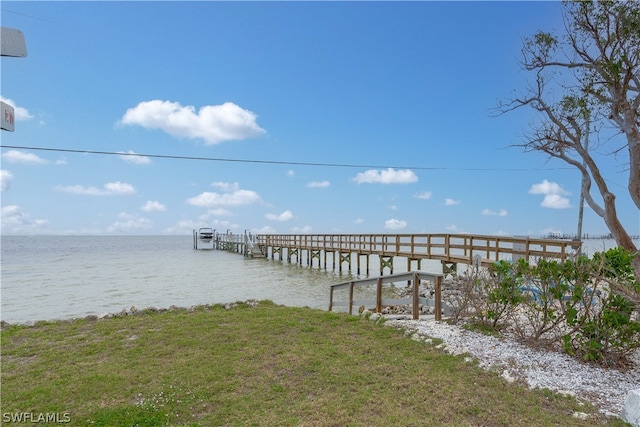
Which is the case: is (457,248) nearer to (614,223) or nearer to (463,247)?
(463,247)

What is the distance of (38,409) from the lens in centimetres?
364

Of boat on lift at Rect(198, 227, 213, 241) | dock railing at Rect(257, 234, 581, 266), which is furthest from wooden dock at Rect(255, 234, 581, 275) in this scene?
boat on lift at Rect(198, 227, 213, 241)

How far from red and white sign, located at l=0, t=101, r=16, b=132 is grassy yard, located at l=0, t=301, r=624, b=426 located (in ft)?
8.56

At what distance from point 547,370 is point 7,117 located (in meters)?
5.57

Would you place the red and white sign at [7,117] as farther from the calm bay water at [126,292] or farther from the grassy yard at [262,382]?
the calm bay water at [126,292]

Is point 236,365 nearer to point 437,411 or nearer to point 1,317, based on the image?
point 437,411

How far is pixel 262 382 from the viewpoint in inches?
157

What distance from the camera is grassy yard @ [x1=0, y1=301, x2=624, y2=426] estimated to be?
3.26 m

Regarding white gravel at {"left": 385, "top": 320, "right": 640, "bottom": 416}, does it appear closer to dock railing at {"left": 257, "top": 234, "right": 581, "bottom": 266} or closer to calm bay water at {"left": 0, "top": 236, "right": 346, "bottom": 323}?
dock railing at {"left": 257, "top": 234, "right": 581, "bottom": 266}

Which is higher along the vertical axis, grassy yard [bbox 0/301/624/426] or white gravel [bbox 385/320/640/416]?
white gravel [bbox 385/320/640/416]

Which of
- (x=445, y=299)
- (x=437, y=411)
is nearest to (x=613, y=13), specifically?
(x=445, y=299)

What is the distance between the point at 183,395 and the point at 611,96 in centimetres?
1034

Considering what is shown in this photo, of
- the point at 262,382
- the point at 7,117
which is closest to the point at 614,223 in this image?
the point at 262,382

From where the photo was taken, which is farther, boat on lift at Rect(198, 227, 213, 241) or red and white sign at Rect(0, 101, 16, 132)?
boat on lift at Rect(198, 227, 213, 241)
